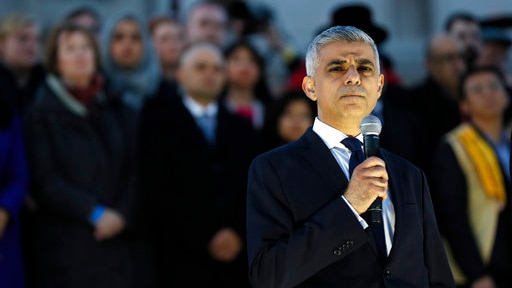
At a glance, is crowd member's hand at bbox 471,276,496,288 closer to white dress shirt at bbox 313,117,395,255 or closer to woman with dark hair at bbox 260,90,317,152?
woman with dark hair at bbox 260,90,317,152

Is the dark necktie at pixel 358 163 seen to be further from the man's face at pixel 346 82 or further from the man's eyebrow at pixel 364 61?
the man's eyebrow at pixel 364 61

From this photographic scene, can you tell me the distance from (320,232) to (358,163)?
0.29 metres

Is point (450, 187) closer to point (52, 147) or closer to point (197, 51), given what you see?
point (197, 51)

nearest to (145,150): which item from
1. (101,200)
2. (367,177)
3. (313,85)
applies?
(101,200)

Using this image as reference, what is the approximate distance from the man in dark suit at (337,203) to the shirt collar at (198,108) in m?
3.05

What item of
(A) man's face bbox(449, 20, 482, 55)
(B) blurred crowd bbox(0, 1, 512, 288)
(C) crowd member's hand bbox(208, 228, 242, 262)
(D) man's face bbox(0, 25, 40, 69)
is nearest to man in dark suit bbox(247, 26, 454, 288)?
(B) blurred crowd bbox(0, 1, 512, 288)

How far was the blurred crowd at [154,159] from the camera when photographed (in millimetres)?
5586

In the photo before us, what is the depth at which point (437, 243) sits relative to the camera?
3.12m

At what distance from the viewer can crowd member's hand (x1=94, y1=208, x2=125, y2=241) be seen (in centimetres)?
558

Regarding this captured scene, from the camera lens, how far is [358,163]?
302cm

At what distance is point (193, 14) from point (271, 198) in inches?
201

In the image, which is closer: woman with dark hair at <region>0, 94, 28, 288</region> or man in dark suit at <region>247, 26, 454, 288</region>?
man in dark suit at <region>247, 26, 454, 288</region>

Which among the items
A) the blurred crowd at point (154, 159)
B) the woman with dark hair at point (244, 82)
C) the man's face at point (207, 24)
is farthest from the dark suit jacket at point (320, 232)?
the man's face at point (207, 24)

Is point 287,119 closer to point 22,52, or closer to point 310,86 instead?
point 22,52
